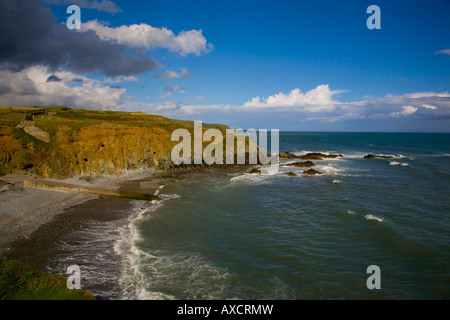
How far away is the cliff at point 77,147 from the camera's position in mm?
33688

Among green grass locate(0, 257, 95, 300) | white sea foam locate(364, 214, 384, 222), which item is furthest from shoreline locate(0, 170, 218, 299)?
white sea foam locate(364, 214, 384, 222)

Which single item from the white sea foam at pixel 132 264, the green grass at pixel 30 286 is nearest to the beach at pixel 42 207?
the white sea foam at pixel 132 264

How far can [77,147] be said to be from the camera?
1465 inches

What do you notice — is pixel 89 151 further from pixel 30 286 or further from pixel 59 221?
pixel 30 286

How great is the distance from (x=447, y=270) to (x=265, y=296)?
407 inches

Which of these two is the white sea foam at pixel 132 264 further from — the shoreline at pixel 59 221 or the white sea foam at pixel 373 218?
the white sea foam at pixel 373 218

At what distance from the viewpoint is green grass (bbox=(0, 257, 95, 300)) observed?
9.12 meters

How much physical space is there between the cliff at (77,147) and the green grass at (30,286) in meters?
27.5

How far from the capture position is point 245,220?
2170cm

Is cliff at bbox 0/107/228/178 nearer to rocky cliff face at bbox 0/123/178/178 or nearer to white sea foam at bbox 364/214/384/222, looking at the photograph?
rocky cliff face at bbox 0/123/178/178

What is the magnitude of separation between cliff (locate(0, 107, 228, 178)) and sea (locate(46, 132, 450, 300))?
50.7ft

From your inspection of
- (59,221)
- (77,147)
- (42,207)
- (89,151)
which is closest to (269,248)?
(59,221)

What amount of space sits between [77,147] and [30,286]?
31743 millimetres
